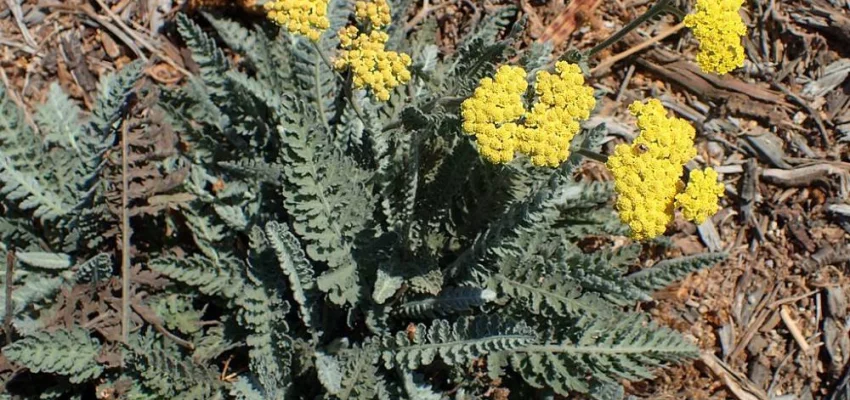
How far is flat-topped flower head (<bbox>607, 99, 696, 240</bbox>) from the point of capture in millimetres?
2475

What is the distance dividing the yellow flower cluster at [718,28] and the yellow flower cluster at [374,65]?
975mm

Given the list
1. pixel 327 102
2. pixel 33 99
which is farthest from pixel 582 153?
pixel 33 99

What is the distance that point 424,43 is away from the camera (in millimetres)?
3830

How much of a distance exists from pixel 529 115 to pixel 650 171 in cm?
42

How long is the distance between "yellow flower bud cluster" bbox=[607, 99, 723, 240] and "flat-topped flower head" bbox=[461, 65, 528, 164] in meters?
0.35

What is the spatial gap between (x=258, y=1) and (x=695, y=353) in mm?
2552

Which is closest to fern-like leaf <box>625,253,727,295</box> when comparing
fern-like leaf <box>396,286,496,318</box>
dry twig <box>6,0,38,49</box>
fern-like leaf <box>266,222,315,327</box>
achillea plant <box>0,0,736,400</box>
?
achillea plant <box>0,0,736,400</box>

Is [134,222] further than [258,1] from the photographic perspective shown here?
No

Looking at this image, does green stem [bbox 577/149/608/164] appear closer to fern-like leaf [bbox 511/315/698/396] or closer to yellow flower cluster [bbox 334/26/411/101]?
yellow flower cluster [bbox 334/26/411/101]

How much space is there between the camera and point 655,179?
2.49 m

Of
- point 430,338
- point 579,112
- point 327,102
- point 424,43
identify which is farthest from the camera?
point 424,43

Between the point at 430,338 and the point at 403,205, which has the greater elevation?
the point at 403,205

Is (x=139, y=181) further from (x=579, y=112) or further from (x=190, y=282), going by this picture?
(x=579, y=112)

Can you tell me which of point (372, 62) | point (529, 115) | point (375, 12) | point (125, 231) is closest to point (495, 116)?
point (529, 115)
